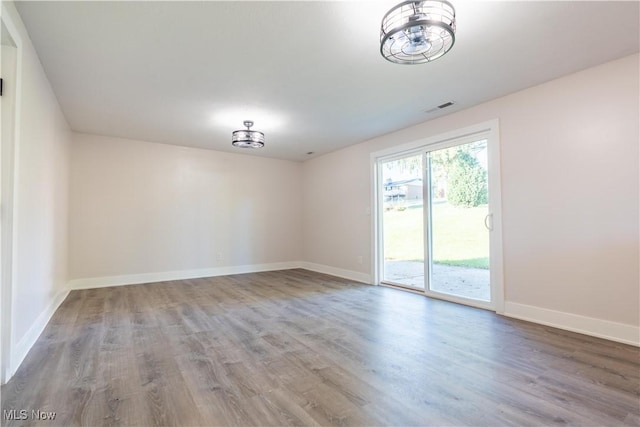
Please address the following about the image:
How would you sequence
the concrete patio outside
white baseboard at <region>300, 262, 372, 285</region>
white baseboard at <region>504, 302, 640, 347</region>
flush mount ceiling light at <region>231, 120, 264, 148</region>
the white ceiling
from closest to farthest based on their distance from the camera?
the white ceiling, white baseboard at <region>504, 302, 640, 347</region>, the concrete patio outside, flush mount ceiling light at <region>231, 120, 264, 148</region>, white baseboard at <region>300, 262, 372, 285</region>

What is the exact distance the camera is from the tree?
12.4 ft

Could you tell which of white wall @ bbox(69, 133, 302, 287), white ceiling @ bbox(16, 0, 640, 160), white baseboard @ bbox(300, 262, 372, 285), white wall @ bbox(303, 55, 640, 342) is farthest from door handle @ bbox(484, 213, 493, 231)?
white wall @ bbox(69, 133, 302, 287)

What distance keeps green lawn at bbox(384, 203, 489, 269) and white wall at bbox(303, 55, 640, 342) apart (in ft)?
1.19

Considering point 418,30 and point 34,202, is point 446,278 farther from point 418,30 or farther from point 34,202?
point 34,202

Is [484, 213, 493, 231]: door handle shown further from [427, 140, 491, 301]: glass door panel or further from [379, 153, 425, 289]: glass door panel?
[379, 153, 425, 289]: glass door panel

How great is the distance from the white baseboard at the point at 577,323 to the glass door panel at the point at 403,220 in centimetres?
139

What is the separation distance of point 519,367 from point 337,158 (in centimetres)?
459

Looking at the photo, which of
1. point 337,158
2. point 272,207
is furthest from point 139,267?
point 337,158

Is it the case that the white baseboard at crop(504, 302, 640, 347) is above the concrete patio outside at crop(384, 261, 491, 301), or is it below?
below

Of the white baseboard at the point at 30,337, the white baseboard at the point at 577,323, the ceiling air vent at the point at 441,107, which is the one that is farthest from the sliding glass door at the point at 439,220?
the white baseboard at the point at 30,337

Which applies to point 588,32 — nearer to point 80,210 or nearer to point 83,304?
point 83,304

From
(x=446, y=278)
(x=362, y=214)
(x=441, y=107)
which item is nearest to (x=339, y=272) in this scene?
(x=362, y=214)

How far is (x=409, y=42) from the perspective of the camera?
207cm

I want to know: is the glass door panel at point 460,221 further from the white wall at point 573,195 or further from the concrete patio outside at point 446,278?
the white wall at point 573,195
